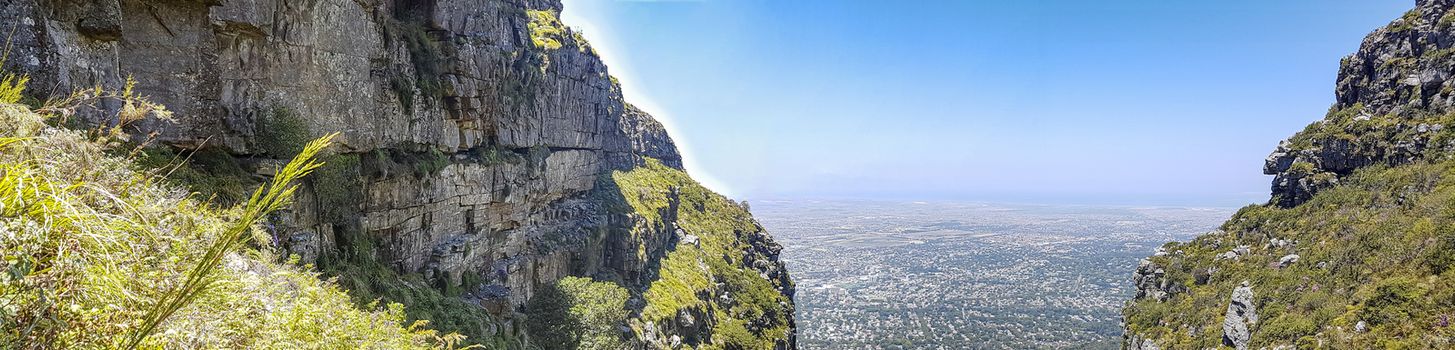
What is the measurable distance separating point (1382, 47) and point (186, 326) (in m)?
48.1

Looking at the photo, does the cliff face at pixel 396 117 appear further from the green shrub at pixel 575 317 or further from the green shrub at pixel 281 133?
the green shrub at pixel 575 317

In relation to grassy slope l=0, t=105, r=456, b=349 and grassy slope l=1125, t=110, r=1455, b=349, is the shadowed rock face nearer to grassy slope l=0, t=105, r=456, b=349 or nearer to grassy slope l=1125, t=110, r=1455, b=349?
grassy slope l=1125, t=110, r=1455, b=349

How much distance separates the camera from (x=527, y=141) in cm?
2897

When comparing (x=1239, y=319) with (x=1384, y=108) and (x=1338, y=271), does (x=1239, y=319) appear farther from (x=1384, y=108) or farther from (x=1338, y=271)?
(x=1384, y=108)

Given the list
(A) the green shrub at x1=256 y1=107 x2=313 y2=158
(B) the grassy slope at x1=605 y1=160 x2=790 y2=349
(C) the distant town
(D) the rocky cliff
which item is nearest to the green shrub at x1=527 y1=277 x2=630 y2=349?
(B) the grassy slope at x1=605 y1=160 x2=790 y2=349

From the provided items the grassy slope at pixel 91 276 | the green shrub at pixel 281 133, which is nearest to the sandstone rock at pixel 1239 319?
the grassy slope at pixel 91 276

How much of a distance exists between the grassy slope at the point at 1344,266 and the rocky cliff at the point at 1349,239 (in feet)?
0.17

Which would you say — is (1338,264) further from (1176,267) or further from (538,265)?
(538,265)

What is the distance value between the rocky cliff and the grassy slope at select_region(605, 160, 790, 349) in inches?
915

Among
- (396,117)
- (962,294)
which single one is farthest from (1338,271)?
(962,294)

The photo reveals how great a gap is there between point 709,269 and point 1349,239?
34.7 meters

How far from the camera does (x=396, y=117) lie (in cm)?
1791

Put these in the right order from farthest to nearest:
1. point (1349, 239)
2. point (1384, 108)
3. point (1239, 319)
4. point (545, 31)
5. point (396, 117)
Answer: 1. point (545, 31)
2. point (1384, 108)
3. point (1239, 319)
4. point (1349, 239)
5. point (396, 117)

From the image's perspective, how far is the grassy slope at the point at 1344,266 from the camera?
17562mm
